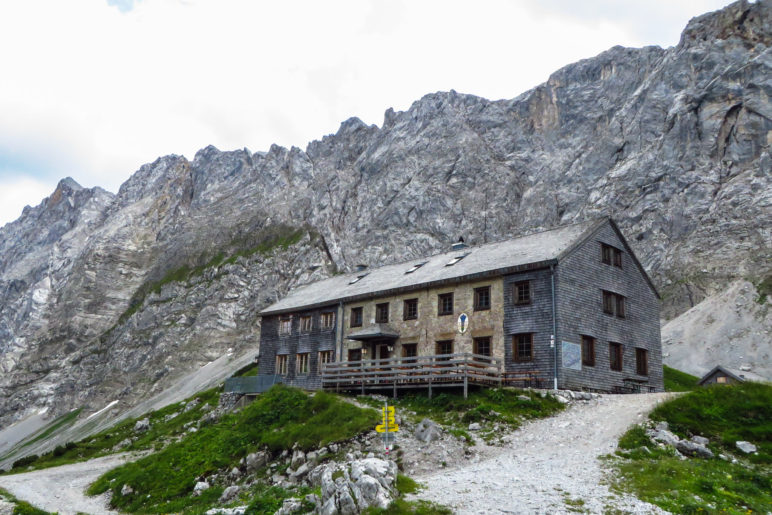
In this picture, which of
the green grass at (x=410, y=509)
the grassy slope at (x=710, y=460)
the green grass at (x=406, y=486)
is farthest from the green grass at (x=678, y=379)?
the green grass at (x=410, y=509)

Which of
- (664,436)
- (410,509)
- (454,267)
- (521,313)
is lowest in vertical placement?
(410,509)

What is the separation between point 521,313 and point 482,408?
792 cm

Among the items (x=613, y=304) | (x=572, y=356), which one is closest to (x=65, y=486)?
(x=572, y=356)

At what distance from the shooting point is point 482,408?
86.2 ft

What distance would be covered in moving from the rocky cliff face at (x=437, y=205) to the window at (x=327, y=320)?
65868 mm

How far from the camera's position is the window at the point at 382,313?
3959cm

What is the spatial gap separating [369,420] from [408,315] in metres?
12.7

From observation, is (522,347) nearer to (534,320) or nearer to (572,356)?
(534,320)

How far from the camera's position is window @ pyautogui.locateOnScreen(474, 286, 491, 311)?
34.2 meters

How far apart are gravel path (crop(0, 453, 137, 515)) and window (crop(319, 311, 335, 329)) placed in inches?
587

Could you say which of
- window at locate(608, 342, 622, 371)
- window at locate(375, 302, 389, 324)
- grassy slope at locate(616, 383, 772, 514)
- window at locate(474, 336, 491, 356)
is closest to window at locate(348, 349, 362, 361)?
window at locate(375, 302, 389, 324)

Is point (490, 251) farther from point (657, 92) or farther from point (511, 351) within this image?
point (657, 92)

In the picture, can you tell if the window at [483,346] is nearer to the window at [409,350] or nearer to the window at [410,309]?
the window at [409,350]

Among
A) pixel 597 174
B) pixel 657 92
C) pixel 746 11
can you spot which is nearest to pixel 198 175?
pixel 597 174
